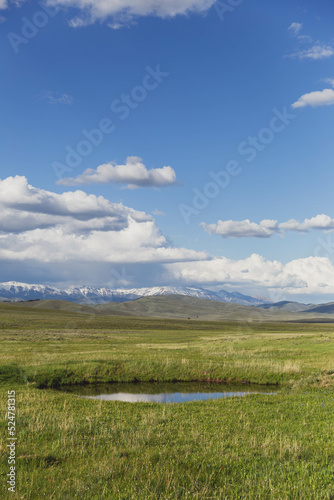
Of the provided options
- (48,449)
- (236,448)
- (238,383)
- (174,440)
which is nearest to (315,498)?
(236,448)

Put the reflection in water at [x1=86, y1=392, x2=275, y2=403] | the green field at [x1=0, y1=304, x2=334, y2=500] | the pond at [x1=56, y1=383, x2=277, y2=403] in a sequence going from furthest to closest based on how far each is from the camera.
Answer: the pond at [x1=56, y1=383, x2=277, y2=403]
the reflection in water at [x1=86, y1=392, x2=275, y2=403]
the green field at [x1=0, y1=304, x2=334, y2=500]

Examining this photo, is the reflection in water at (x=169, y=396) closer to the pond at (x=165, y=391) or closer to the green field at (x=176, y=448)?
the pond at (x=165, y=391)

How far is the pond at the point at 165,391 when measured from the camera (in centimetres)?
3025

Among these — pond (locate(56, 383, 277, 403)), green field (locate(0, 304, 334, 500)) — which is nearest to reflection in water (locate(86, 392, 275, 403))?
pond (locate(56, 383, 277, 403))

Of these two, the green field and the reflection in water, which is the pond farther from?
the green field

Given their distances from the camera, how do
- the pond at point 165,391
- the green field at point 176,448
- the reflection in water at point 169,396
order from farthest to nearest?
the pond at point 165,391, the reflection in water at point 169,396, the green field at point 176,448

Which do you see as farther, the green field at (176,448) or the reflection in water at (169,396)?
the reflection in water at (169,396)

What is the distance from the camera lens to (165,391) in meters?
32.9

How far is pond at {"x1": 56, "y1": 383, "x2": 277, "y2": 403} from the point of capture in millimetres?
30250

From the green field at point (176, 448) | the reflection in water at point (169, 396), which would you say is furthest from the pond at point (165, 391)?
the green field at point (176, 448)

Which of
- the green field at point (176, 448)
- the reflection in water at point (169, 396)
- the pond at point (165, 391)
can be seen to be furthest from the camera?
the pond at point (165, 391)

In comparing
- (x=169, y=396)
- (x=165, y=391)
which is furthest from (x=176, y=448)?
(x=165, y=391)

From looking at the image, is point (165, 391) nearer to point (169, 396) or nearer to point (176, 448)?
point (169, 396)

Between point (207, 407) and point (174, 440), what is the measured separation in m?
7.89
